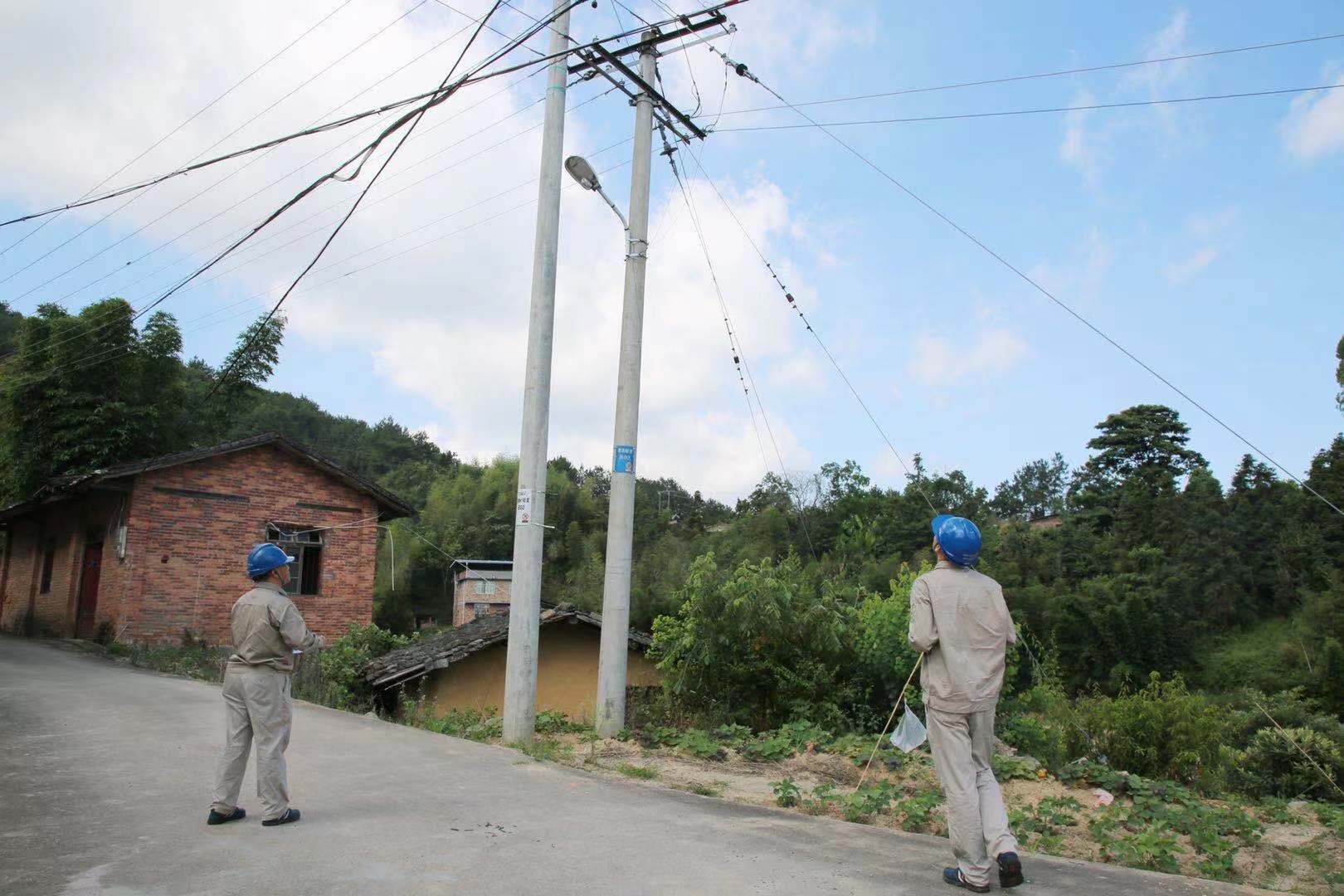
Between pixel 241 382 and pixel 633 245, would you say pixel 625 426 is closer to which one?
pixel 633 245

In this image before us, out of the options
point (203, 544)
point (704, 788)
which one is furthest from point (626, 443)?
point (203, 544)

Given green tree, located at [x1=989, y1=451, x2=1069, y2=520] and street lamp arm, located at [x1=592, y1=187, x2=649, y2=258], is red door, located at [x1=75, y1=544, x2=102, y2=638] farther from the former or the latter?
green tree, located at [x1=989, y1=451, x2=1069, y2=520]

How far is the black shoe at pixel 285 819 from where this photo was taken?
190 inches

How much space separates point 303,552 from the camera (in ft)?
70.7

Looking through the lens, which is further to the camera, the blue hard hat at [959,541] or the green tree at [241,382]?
the green tree at [241,382]

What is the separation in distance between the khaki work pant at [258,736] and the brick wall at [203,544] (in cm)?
1430

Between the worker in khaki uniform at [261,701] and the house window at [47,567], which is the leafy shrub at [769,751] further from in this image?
the house window at [47,567]

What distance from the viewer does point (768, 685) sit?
31.7 ft

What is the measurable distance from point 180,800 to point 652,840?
298 centimetres

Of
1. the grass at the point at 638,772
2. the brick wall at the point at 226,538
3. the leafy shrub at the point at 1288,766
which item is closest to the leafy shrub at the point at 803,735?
the grass at the point at 638,772

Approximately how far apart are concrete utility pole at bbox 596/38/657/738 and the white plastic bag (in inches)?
132

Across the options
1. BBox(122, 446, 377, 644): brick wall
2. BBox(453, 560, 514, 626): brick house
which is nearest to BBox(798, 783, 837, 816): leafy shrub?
BBox(122, 446, 377, 644): brick wall

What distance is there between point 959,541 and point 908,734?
1.92m

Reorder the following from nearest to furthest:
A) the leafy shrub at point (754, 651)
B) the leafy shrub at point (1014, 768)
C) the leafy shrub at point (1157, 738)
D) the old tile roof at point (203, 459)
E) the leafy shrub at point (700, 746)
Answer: the leafy shrub at point (1014, 768), the leafy shrub at point (700, 746), the leafy shrub at point (1157, 738), the leafy shrub at point (754, 651), the old tile roof at point (203, 459)
